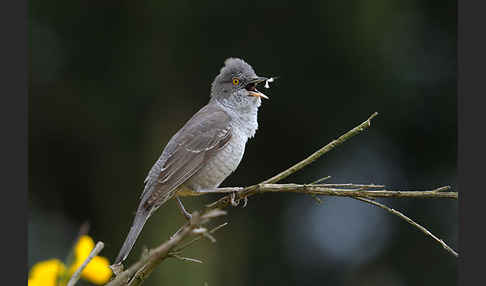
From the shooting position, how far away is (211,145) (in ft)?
10.9

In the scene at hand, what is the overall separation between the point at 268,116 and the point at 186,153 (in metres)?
3.09

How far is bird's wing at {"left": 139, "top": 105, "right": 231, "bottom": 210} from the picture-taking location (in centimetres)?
302

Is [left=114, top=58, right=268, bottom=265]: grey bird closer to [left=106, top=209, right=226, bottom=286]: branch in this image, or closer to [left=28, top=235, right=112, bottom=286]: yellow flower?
[left=28, top=235, right=112, bottom=286]: yellow flower

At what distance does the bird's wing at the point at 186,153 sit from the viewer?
9.92 feet

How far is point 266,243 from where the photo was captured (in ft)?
21.8

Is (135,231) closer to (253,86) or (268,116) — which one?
(253,86)

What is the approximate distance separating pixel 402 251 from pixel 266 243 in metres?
1.48

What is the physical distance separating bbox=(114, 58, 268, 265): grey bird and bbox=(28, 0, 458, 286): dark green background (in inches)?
99.6

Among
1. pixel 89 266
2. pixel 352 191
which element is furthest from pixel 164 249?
pixel 352 191

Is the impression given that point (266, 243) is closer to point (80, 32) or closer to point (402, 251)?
point (402, 251)

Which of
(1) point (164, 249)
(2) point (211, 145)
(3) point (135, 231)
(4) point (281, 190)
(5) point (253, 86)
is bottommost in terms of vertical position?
(3) point (135, 231)

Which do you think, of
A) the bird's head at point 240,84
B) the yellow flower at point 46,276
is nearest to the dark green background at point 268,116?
the bird's head at point 240,84

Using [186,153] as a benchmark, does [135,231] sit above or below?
below

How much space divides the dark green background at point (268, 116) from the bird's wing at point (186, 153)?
2.64 meters
